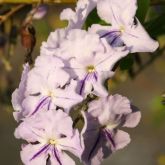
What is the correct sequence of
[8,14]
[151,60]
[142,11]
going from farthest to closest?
[151,60] → [8,14] → [142,11]

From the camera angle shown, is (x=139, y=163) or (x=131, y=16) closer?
(x=131, y=16)

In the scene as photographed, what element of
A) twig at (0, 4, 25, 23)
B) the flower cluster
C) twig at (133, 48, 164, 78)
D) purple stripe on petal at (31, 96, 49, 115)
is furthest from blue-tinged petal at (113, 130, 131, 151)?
twig at (133, 48, 164, 78)

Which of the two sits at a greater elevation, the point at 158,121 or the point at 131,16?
the point at 131,16

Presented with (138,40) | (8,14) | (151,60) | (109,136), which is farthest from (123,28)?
(151,60)

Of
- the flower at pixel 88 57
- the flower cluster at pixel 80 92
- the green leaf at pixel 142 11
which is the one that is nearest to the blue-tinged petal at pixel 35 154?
the flower cluster at pixel 80 92

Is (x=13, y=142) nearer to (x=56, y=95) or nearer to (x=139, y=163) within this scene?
(x=139, y=163)

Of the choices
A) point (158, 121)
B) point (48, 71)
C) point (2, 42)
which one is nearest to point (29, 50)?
point (48, 71)

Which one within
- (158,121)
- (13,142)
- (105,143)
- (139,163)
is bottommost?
(139,163)

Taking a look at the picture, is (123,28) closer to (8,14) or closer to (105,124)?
(105,124)
